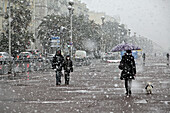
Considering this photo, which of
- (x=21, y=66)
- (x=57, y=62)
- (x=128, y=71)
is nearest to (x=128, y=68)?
(x=128, y=71)

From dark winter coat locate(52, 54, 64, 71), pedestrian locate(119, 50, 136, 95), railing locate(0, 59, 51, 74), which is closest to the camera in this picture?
pedestrian locate(119, 50, 136, 95)

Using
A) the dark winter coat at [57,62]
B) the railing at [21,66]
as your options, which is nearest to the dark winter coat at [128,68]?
the dark winter coat at [57,62]

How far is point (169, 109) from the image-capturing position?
442 inches

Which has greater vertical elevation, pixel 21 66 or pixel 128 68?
pixel 128 68

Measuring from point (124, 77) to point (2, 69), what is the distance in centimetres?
1928

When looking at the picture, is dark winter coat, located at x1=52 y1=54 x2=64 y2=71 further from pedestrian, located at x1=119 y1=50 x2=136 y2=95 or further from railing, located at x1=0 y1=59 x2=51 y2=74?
railing, located at x1=0 y1=59 x2=51 y2=74

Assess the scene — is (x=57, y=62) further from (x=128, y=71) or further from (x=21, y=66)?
(x=21, y=66)

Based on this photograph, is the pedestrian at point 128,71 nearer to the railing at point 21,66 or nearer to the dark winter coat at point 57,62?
the dark winter coat at point 57,62

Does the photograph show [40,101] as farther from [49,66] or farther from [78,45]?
[78,45]

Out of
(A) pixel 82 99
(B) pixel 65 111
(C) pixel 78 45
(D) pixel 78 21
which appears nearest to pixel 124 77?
(A) pixel 82 99

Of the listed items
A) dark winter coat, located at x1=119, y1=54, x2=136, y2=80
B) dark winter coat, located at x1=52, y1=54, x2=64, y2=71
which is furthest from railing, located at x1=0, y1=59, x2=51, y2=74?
dark winter coat, located at x1=119, y1=54, x2=136, y2=80

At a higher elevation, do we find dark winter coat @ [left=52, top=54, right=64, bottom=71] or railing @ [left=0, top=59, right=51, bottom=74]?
dark winter coat @ [left=52, top=54, right=64, bottom=71]

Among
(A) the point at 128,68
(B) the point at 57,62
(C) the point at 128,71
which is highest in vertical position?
(B) the point at 57,62

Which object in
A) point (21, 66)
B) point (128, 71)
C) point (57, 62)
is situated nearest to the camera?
point (128, 71)
